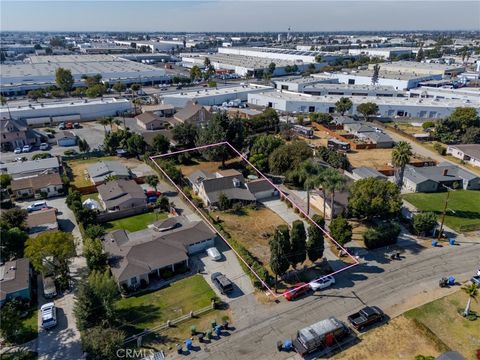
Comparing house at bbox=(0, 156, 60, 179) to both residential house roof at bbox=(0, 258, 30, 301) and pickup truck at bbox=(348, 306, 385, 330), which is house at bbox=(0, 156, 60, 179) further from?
pickup truck at bbox=(348, 306, 385, 330)

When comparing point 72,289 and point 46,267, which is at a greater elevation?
point 46,267

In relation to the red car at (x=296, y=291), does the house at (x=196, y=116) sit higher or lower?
higher

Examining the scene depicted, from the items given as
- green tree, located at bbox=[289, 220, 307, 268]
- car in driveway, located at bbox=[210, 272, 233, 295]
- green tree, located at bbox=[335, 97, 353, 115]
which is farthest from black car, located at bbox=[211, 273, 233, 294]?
green tree, located at bbox=[335, 97, 353, 115]

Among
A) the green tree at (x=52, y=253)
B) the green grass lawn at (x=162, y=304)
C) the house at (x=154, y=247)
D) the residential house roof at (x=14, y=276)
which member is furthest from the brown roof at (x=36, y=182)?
the green grass lawn at (x=162, y=304)

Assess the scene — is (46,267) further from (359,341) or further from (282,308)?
(359,341)

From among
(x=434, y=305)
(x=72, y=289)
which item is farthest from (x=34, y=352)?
(x=434, y=305)

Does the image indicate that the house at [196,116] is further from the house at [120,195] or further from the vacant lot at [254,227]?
the vacant lot at [254,227]
